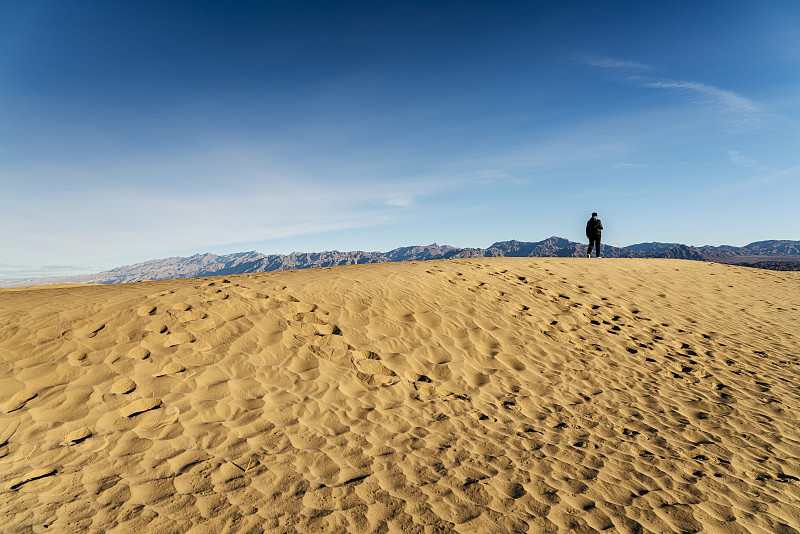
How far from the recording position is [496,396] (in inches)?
208

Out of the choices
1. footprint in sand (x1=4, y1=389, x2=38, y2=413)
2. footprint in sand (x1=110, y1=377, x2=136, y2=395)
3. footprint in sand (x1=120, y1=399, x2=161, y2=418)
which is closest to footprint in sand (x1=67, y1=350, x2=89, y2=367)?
footprint in sand (x1=4, y1=389, x2=38, y2=413)

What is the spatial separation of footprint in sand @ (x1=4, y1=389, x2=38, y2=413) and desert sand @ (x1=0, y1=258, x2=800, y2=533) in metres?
0.02

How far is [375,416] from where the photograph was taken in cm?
459

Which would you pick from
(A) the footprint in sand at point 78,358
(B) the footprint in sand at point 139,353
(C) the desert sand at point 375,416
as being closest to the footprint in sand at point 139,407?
(C) the desert sand at point 375,416

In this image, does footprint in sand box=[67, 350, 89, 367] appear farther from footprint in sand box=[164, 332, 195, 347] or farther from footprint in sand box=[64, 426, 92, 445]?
footprint in sand box=[64, 426, 92, 445]

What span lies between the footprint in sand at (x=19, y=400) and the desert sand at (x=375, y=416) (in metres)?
0.02

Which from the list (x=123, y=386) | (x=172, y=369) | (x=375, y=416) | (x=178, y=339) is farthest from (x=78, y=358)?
(x=375, y=416)

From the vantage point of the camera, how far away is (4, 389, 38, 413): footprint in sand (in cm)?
415

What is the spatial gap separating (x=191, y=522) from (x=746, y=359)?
975 cm

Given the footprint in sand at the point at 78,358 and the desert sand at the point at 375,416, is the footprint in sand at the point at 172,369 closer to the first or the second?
the desert sand at the point at 375,416

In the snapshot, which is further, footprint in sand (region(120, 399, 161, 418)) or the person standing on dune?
the person standing on dune

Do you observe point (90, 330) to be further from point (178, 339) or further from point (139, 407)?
point (139, 407)

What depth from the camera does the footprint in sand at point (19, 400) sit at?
13.6 feet

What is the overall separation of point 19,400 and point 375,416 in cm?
431
